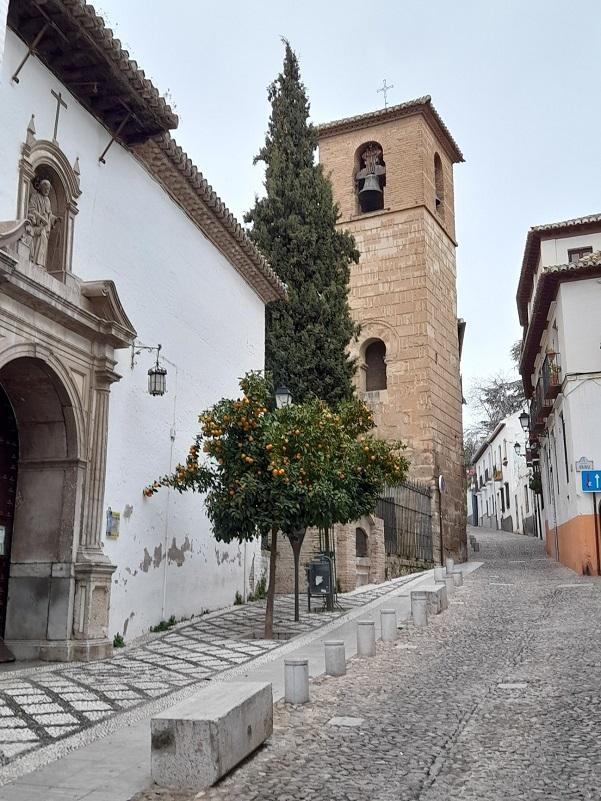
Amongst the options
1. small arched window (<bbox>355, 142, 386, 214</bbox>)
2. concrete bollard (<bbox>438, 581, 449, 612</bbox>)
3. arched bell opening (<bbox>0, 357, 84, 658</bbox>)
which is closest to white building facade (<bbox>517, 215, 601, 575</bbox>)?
small arched window (<bbox>355, 142, 386, 214</bbox>)

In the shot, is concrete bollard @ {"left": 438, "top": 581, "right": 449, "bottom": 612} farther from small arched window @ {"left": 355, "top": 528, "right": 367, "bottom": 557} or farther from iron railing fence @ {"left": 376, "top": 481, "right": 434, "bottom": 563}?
iron railing fence @ {"left": 376, "top": 481, "right": 434, "bottom": 563}

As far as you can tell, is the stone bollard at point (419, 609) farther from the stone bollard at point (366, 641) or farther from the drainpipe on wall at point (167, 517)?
the drainpipe on wall at point (167, 517)

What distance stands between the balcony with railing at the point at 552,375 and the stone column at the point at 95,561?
38.2 ft

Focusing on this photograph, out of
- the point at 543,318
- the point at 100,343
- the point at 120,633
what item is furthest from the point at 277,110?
the point at 120,633

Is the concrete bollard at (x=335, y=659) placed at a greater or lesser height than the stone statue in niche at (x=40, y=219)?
lesser

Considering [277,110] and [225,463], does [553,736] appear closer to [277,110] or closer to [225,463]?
[225,463]

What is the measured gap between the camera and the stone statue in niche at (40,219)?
7805 millimetres

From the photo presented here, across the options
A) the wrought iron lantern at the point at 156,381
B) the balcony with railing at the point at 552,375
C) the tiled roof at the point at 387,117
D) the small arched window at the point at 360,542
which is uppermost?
the tiled roof at the point at 387,117

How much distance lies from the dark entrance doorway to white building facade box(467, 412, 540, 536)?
22090mm

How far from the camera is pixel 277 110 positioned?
1809 centimetres

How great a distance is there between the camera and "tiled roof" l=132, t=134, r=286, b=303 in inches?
396

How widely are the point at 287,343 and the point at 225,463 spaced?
728cm

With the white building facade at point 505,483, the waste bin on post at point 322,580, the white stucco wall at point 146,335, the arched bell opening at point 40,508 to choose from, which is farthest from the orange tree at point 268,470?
the white building facade at point 505,483

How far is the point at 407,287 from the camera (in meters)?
23.3
